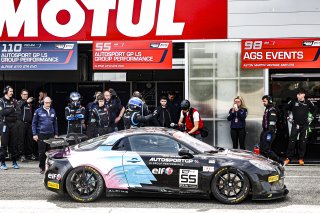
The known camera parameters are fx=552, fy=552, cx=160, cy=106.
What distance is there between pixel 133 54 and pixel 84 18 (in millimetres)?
1834

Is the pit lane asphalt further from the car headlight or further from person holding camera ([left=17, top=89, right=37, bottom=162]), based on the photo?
person holding camera ([left=17, top=89, right=37, bottom=162])

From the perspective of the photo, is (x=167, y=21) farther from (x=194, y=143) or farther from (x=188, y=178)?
(x=188, y=178)

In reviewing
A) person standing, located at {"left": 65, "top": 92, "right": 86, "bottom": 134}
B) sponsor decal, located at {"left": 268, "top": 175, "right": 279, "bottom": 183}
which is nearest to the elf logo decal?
sponsor decal, located at {"left": 268, "top": 175, "right": 279, "bottom": 183}

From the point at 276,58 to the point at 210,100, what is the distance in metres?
2.21

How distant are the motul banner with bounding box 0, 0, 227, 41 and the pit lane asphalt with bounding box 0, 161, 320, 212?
5.63 meters

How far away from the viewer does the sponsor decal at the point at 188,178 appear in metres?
8.58

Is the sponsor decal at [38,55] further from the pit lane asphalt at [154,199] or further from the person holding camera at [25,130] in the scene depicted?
the pit lane asphalt at [154,199]

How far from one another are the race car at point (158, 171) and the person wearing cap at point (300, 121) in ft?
19.3

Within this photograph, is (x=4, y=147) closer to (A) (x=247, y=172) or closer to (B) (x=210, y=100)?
(B) (x=210, y=100)

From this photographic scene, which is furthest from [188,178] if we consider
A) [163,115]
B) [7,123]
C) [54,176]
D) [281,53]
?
[281,53]

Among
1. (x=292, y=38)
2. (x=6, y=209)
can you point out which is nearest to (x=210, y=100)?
(x=292, y=38)

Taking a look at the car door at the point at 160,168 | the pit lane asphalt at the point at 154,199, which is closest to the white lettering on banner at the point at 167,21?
the pit lane asphalt at the point at 154,199

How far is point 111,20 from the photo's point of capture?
16203 millimetres

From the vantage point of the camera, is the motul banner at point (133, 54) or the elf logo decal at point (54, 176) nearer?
the elf logo decal at point (54, 176)
